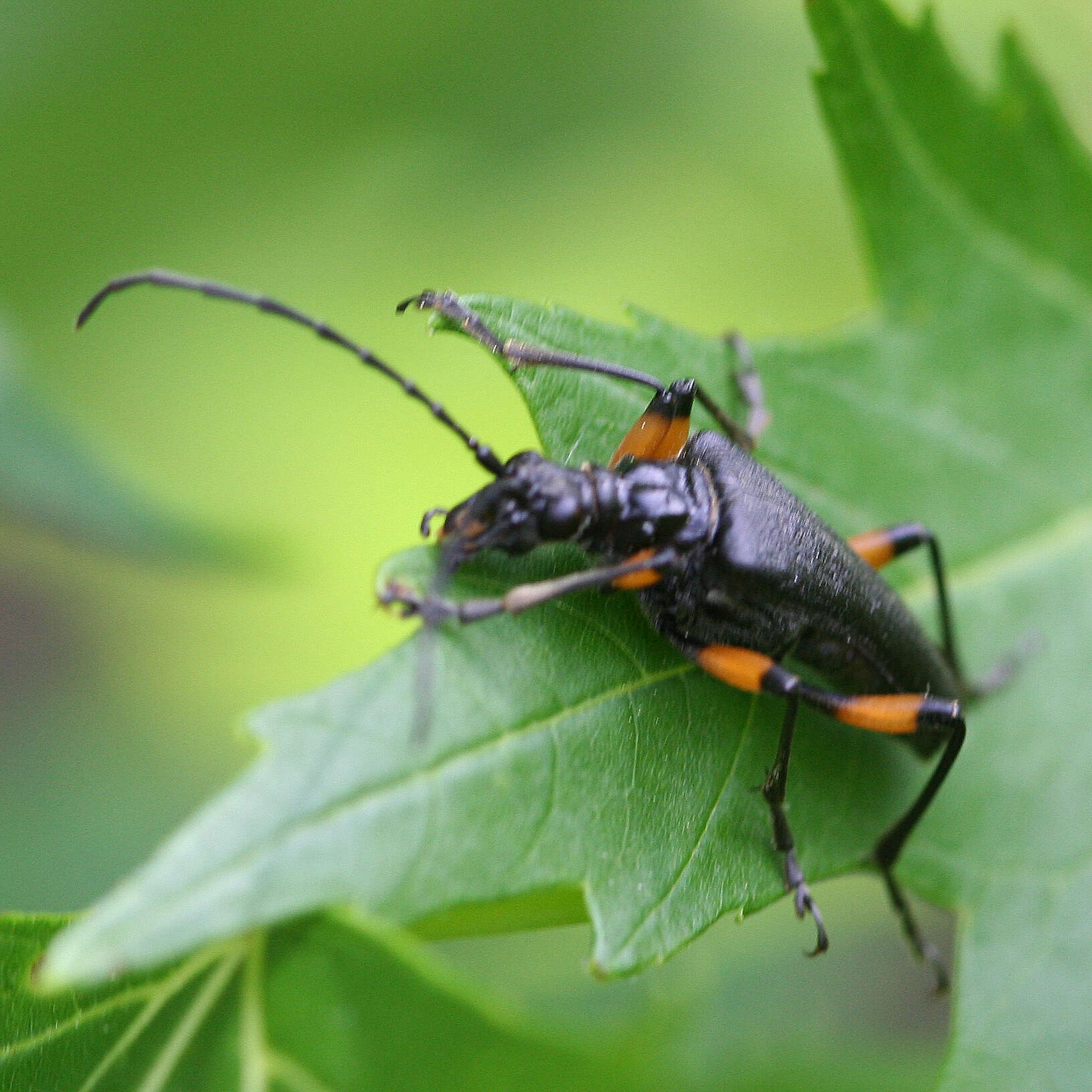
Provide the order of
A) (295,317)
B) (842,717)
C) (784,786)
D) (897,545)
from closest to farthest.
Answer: (295,317) → (784,786) → (842,717) → (897,545)

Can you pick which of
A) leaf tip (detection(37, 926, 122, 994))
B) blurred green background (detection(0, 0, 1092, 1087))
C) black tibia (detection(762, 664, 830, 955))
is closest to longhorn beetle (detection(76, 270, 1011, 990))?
black tibia (detection(762, 664, 830, 955))

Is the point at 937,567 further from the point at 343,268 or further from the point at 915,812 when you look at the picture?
the point at 343,268

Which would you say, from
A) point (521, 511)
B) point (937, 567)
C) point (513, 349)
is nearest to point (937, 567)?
point (937, 567)

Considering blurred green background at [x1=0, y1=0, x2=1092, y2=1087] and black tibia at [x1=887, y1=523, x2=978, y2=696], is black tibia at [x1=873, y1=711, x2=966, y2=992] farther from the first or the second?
blurred green background at [x1=0, y1=0, x2=1092, y2=1087]

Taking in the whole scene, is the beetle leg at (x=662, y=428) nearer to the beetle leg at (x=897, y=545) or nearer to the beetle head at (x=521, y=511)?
the beetle head at (x=521, y=511)

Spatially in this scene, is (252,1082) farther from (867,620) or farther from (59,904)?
(59,904)

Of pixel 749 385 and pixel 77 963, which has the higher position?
pixel 77 963
